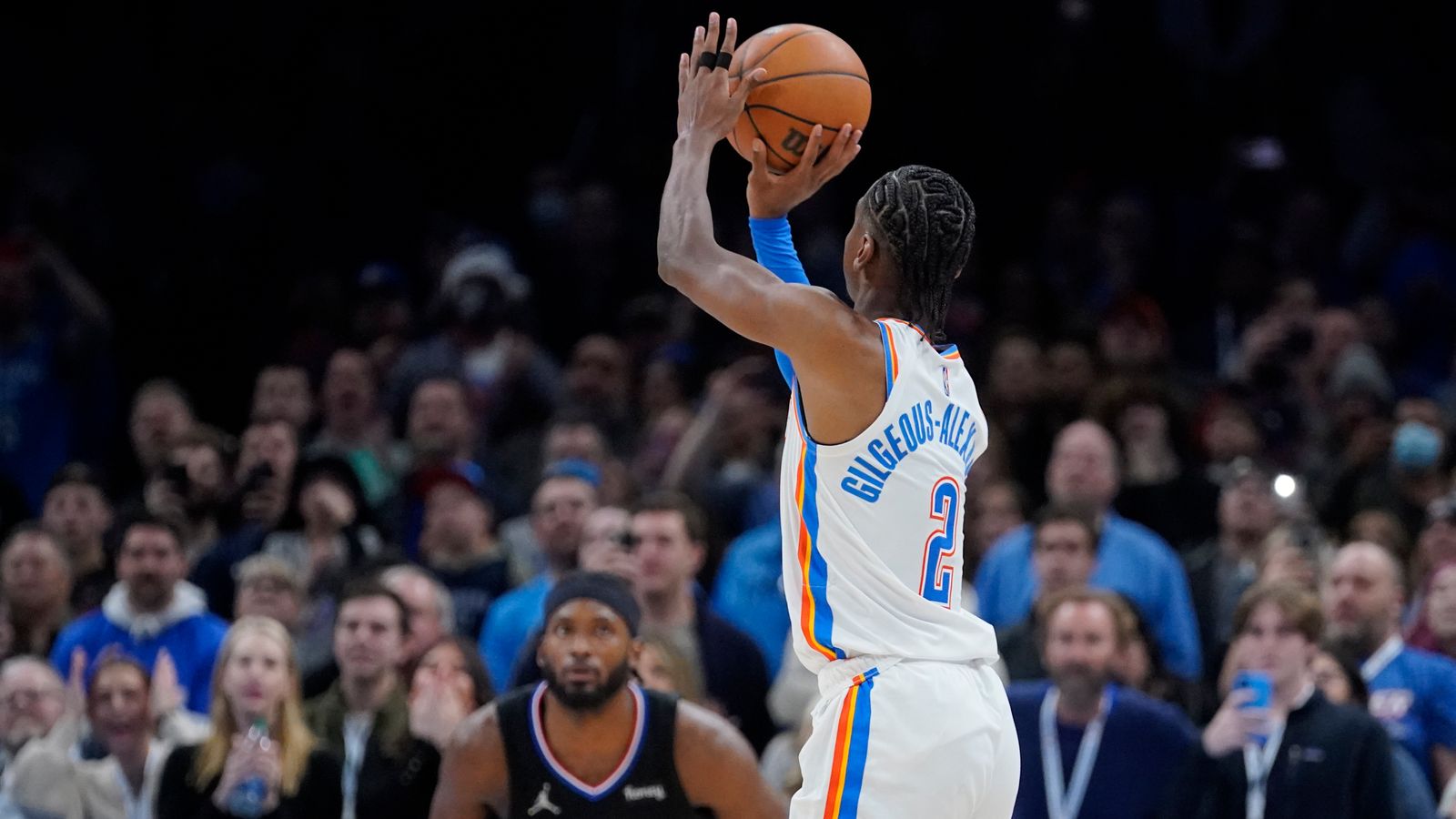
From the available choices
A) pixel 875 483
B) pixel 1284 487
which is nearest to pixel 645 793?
pixel 875 483

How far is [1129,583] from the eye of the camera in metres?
→ 8.82

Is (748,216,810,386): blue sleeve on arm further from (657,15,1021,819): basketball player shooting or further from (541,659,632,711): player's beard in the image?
(541,659,632,711): player's beard

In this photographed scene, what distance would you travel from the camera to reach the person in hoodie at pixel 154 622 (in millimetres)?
9109

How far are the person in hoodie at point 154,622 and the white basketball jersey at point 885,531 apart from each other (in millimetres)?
4951

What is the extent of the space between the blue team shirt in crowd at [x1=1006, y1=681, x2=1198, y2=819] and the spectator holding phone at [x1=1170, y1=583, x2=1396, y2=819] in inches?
3.7

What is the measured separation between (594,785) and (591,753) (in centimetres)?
10

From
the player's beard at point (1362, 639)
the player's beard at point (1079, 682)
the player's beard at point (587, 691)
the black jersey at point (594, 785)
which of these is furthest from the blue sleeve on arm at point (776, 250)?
the player's beard at point (1362, 639)

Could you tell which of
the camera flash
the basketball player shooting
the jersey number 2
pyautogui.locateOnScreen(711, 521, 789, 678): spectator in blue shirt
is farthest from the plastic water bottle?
the camera flash

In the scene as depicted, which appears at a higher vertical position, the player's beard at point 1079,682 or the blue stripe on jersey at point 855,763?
the player's beard at point 1079,682

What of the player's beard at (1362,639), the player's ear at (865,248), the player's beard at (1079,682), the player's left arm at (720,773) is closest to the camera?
the player's ear at (865,248)

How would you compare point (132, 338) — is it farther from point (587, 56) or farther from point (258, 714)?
point (258, 714)

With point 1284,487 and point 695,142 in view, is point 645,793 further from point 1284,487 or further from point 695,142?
point 1284,487

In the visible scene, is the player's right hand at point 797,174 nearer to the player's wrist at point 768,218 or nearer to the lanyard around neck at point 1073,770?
the player's wrist at point 768,218

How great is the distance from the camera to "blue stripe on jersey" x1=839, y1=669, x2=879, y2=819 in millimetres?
4566
